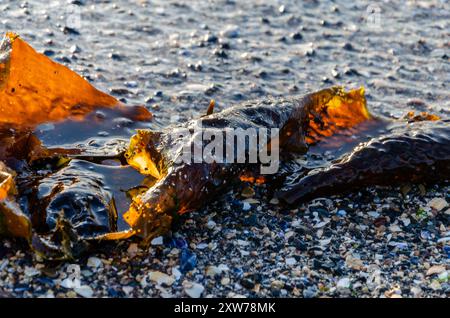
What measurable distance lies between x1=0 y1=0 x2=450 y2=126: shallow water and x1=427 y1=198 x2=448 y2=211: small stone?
1.42 m

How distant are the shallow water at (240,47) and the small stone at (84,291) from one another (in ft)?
6.17

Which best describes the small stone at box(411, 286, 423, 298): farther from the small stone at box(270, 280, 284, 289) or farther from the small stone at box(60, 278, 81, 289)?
the small stone at box(60, 278, 81, 289)

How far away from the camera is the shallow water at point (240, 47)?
5148 mm

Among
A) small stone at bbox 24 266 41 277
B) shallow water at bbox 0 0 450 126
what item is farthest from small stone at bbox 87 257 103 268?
shallow water at bbox 0 0 450 126

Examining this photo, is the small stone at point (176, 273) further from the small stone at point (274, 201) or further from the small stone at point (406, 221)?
the small stone at point (406, 221)

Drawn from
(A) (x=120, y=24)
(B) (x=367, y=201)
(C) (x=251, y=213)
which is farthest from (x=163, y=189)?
(A) (x=120, y=24)

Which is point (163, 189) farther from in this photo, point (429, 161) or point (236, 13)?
point (236, 13)

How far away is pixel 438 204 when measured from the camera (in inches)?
141

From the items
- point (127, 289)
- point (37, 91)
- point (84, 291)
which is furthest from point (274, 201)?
point (37, 91)

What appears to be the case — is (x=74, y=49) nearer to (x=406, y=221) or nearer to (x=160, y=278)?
(x=160, y=278)

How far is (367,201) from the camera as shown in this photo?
142 inches

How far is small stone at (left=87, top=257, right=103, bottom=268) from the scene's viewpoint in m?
2.94

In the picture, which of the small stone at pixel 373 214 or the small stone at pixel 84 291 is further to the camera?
the small stone at pixel 373 214

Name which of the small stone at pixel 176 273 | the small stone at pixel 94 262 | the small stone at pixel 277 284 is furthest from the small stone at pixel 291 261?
the small stone at pixel 94 262
